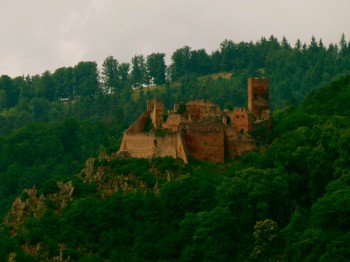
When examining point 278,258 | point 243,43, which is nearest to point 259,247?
point 278,258

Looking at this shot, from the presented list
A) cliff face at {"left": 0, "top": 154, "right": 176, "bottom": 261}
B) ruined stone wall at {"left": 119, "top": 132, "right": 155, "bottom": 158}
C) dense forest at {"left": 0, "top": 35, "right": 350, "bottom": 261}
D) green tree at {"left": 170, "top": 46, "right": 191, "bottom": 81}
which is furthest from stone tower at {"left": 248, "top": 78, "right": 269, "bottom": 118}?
green tree at {"left": 170, "top": 46, "right": 191, "bottom": 81}

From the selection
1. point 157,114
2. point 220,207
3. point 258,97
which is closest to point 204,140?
point 157,114

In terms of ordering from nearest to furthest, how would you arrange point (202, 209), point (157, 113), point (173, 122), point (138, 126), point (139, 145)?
point (202, 209) → point (139, 145) → point (173, 122) → point (138, 126) → point (157, 113)

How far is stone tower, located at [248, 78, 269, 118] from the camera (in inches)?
3317

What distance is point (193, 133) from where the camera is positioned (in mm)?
77750

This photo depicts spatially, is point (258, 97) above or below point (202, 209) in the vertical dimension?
above

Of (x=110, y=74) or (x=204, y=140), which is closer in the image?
(x=204, y=140)

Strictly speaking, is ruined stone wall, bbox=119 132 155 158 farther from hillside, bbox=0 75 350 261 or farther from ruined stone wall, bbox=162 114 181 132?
ruined stone wall, bbox=162 114 181 132

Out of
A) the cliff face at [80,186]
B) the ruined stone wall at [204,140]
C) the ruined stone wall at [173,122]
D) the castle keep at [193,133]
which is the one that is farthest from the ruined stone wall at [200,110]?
the cliff face at [80,186]

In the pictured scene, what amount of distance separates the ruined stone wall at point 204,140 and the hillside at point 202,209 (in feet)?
2.61

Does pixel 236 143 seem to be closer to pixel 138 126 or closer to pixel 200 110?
pixel 200 110

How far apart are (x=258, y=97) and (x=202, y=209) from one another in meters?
12.9

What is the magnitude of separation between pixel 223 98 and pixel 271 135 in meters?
54.2

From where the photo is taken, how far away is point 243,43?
161000 millimetres
